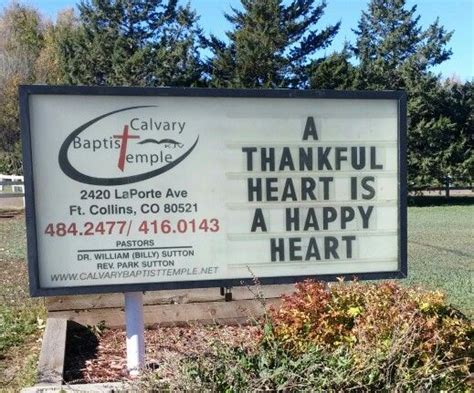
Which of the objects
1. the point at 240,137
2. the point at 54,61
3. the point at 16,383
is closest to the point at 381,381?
the point at 240,137

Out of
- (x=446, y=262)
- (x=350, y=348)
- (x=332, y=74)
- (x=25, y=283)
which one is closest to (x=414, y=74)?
(x=332, y=74)

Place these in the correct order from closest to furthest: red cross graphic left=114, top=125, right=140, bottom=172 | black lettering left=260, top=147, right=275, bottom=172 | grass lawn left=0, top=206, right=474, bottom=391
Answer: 1. red cross graphic left=114, top=125, right=140, bottom=172
2. black lettering left=260, top=147, right=275, bottom=172
3. grass lawn left=0, top=206, right=474, bottom=391

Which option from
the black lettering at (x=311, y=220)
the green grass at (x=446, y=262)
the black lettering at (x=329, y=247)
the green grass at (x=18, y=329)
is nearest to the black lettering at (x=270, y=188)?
the black lettering at (x=311, y=220)

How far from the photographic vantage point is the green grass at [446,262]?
23.7ft

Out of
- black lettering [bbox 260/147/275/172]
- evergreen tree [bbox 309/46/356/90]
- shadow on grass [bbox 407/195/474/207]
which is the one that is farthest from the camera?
evergreen tree [bbox 309/46/356/90]

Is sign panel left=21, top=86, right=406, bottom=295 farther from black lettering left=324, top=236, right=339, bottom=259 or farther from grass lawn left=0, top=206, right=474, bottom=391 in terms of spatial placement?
grass lawn left=0, top=206, right=474, bottom=391

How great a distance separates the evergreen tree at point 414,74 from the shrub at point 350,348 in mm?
32427

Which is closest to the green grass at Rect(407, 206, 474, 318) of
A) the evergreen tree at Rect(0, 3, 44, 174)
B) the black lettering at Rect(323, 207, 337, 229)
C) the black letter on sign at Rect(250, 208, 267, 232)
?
the black lettering at Rect(323, 207, 337, 229)

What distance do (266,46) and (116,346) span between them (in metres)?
31.5

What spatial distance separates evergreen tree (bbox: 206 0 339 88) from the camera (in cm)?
3478

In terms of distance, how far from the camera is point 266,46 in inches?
1371

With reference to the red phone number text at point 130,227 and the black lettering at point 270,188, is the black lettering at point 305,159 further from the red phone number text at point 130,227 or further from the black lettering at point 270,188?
the red phone number text at point 130,227

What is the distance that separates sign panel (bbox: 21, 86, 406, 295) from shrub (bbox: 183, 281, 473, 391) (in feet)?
1.69

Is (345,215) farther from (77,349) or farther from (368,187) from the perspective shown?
(77,349)
